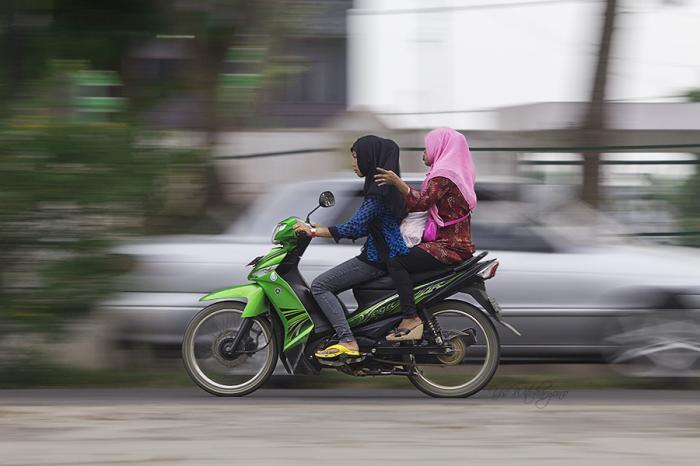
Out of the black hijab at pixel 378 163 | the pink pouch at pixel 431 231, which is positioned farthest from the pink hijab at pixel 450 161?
the black hijab at pixel 378 163

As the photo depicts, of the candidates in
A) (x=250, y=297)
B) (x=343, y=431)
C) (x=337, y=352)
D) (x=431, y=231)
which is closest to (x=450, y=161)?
(x=431, y=231)

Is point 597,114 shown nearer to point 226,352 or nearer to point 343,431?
point 226,352

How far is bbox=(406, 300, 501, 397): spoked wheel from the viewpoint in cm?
788

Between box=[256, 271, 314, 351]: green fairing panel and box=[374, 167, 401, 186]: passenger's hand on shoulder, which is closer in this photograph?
box=[374, 167, 401, 186]: passenger's hand on shoulder

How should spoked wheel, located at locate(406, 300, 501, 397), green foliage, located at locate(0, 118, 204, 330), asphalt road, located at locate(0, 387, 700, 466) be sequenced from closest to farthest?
asphalt road, located at locate(0, 387, 700, 466) < spoked wheel, located at locate(406, 300, 501, 397) < green foliage, located at locate(0, 118, 204, 330)

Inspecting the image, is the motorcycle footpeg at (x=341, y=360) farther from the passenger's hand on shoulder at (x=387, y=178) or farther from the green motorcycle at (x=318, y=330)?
the passenger's hand on shoulder at (x=387, y=178)

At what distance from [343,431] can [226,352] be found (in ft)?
5.64

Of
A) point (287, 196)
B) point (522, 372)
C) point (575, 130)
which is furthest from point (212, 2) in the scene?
point (575, 130)

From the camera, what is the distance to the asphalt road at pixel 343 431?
5.75 metres

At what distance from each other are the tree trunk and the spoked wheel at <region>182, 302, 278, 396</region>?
507 cm

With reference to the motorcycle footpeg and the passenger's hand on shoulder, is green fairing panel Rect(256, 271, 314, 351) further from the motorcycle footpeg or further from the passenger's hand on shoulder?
the passenger's hand on shoulder

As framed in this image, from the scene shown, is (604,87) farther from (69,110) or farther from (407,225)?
(69,110)

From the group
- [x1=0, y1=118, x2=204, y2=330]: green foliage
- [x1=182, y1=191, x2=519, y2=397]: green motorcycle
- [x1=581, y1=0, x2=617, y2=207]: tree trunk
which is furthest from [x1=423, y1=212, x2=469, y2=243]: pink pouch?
[x1=581, y1=0, x2=617, y2=207]: tree trunk

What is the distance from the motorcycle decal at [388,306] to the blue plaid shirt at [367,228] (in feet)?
0.81
